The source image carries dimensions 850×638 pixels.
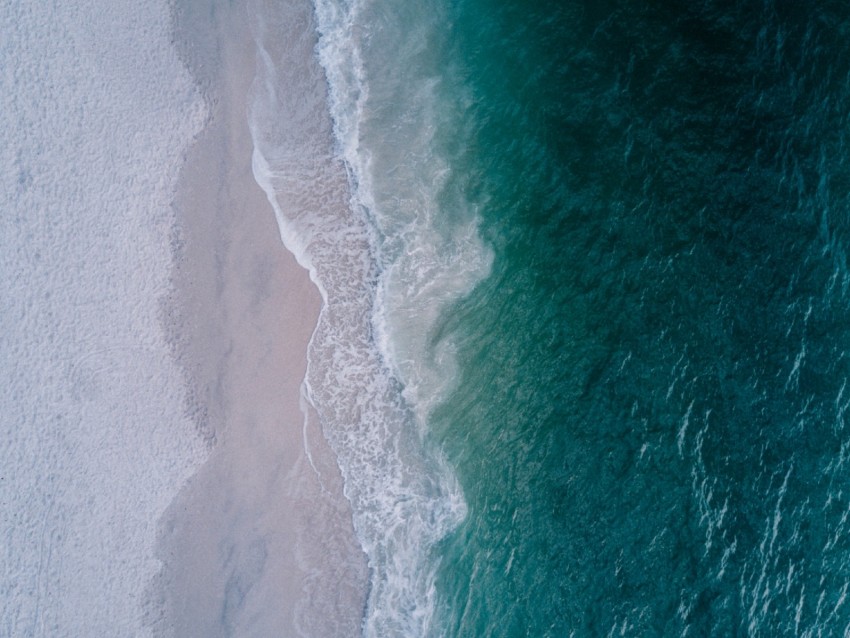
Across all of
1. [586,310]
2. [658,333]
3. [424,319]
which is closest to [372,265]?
[424,319]

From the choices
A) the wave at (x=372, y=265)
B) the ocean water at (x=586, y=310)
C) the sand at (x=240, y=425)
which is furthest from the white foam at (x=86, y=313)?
the ocean water at (x=586, y=310)

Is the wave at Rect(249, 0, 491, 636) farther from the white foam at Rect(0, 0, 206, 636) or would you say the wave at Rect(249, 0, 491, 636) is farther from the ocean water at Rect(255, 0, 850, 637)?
the white foam at Rect(0, 0, 206, 636)

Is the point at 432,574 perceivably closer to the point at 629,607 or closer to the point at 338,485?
the point at 338,485

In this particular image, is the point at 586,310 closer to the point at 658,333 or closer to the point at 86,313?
the point at 658,333

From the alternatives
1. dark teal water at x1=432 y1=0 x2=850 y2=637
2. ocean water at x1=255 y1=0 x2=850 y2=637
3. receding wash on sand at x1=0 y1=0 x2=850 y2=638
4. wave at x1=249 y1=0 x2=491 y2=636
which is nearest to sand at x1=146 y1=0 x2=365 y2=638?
receding wash on sand at x1=0 y1=0 x2=850 y2=638

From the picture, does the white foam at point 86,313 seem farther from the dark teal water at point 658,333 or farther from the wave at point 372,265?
the dark teal water at point 658,333
